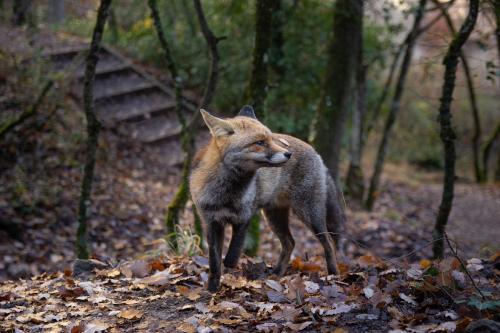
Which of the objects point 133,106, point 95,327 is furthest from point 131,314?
point 133,106

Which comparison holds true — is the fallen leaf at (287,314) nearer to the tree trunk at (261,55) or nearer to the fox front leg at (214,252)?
the fox front leg at (214,252)

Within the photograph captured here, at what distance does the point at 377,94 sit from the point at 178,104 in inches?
399

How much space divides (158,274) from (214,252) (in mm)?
816

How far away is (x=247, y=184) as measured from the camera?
526cm

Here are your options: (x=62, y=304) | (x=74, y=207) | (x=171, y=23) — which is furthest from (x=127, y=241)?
(x=171, y=23)

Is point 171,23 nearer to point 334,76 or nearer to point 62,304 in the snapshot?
point 334,76

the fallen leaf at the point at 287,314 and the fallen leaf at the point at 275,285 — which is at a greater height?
the fallen leaf at the point at 287,314

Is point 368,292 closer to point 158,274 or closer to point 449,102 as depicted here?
point 158,274

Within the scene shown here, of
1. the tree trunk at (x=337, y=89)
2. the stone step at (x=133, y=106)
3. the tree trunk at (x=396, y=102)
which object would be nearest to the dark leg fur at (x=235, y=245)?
the tree trunk at (x=337, y=89)

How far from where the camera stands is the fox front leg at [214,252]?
5.23 meters

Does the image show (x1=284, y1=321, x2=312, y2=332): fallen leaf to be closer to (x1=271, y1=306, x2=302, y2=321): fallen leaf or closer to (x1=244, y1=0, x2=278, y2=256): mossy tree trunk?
(x1=271, y1=306, x2=302, y2=321): fallen leaf

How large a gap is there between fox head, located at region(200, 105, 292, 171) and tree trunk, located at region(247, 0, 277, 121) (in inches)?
92.5

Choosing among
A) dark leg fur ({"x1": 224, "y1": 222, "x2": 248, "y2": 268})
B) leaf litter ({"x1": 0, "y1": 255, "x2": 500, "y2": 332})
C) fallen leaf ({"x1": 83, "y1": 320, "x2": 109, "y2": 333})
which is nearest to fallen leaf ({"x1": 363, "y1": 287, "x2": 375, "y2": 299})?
leaf litter ({"x1": 0, "y1": 255, "x2": 500, "y2": 332})

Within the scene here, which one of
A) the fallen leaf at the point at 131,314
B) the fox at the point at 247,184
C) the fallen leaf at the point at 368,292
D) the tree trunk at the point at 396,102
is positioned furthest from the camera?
the tree trunk at the point at 396,102
